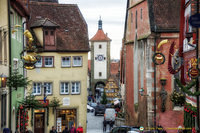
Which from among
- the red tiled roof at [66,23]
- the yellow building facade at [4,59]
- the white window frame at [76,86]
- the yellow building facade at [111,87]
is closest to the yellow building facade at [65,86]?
the white window frame at [76,86]

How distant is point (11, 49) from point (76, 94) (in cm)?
1615

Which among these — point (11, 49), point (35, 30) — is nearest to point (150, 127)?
point (35, 30)

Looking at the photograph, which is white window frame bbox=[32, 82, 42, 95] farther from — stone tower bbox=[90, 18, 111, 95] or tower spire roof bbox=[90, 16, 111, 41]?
tower spire roof bbox=[90, 16, 111, 41]

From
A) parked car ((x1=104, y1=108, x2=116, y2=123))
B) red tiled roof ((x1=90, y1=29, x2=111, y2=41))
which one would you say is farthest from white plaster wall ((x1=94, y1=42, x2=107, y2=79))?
parked car ((x1=104, y1=108, x2=116, y2=123))

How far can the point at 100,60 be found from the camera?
10888 cm

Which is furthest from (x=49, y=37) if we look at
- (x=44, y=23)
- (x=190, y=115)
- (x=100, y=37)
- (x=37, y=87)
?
(x=100, y=37)

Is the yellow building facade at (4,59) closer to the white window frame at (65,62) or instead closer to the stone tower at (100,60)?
the white window frame at (65,62)

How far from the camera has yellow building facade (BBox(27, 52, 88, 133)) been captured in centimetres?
3884

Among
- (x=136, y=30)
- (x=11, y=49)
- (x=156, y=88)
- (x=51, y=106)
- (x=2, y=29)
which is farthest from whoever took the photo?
(x=136, y=30)

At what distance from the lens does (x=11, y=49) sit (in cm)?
2355

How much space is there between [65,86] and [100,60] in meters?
69.7

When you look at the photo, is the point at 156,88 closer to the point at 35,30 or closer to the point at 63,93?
the point at 63,93

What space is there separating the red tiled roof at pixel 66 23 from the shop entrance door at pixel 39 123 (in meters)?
5.62

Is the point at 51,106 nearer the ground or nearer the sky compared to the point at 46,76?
nearer the ground
